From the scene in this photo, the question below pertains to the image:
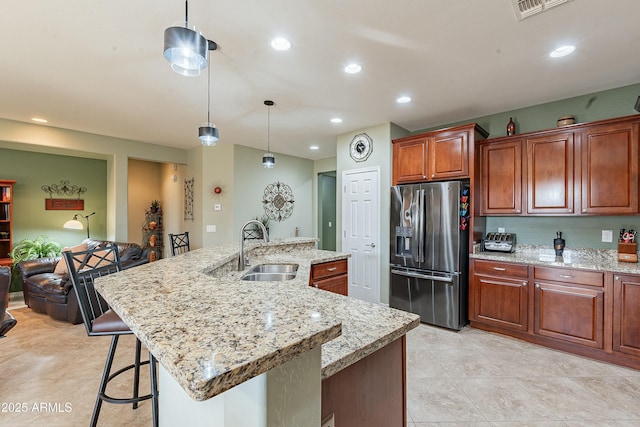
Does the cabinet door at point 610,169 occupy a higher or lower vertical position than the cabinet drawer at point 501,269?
higher

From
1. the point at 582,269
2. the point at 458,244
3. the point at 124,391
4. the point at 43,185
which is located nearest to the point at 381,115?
the point at 458,244

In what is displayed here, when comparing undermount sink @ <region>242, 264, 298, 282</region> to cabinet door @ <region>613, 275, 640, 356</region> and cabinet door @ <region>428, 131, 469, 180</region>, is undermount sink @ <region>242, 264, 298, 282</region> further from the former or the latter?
cabinet door @ <region>613, 275, 640, 356</region>

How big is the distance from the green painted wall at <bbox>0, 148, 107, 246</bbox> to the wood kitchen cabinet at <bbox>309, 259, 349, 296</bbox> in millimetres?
5172

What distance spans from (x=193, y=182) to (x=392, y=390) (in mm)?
5628

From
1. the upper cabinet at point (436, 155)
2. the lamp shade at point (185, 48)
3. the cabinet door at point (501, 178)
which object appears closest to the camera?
the lamp shade at point (185, 48)

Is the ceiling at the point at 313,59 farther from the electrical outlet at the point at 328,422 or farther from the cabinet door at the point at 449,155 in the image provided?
the electrical outlet at the point at 328,422

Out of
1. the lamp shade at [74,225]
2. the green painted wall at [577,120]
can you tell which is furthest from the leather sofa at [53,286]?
the green painted wall at [577,120]

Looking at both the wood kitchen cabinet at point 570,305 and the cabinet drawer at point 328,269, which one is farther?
the cabinet drawer at point 328,269

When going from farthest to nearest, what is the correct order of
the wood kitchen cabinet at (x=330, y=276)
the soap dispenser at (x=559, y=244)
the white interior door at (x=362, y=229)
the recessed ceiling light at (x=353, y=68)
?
the white interior door at (x=362, y=229) < the soap dispenser at (x=559, y=244) < the wood kitchen cabinet at (x=330, y=276) < the recessed ceiling light at (x=353, y=68)

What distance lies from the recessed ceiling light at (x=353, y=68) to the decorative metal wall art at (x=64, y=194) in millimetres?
5667

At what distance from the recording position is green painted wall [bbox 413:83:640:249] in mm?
2984

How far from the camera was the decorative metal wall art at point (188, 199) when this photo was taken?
5.86m

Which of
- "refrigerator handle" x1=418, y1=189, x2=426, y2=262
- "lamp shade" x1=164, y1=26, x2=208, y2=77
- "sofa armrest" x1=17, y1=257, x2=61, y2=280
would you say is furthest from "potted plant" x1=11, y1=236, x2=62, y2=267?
"refrigerator handle" x1=418, y1=189, x2=426, y2=262

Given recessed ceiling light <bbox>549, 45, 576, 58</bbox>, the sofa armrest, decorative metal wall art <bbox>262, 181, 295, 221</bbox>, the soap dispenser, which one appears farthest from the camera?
decorative metal wall art <bbox>262, 181, 295, 221</bbox>
